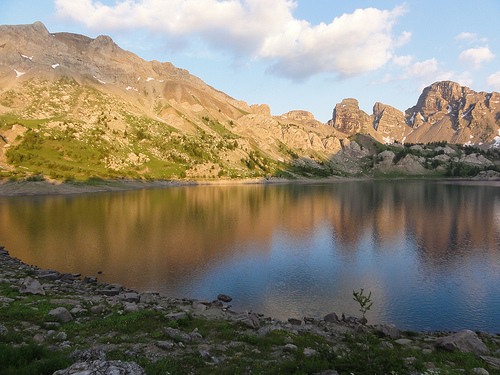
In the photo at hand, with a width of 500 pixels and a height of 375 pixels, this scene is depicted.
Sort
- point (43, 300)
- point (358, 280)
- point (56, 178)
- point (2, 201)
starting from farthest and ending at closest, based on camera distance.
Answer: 1. point (56, 178)
2. point (2, 201)
3. point (358, 280)
4. point (43, 300)

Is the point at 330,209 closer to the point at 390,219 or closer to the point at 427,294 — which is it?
the point at 390,219

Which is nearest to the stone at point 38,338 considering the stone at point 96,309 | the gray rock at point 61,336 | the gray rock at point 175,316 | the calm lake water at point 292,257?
the gray rock at point 61,336

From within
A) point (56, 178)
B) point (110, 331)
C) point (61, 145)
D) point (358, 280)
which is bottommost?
point (358, 280)

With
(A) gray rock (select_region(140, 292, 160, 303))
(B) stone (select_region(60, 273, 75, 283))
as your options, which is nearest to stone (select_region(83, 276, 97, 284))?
(B) stone (select_region(60, 273, 75, 283))

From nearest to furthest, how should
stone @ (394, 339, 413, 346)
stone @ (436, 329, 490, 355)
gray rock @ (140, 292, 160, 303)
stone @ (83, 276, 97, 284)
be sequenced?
stone @ (436, 329, 490, 355), stone @ (394, 339, 413, 346), gray rock @ (140, 292, 160, 303), stone @ (83, 276, 97, 284)

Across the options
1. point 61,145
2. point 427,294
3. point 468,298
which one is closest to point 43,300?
point 427,294

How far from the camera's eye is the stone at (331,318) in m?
24.2

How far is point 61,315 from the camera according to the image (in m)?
18.6

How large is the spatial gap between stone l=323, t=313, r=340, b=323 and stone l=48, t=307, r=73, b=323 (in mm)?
20055

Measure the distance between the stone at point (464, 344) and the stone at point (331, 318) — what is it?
754cm

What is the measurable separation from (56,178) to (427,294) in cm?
14576

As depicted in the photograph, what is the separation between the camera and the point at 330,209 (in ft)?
299

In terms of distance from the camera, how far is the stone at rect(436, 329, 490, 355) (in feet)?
57.9

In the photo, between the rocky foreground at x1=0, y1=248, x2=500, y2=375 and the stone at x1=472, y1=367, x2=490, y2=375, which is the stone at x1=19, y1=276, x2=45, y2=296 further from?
the stone at x1=472, y1=367, x2=490, y2=375
